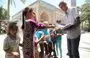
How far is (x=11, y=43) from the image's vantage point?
15.6 feet

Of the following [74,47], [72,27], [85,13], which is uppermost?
[85,13]

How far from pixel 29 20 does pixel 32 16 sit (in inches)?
6.1

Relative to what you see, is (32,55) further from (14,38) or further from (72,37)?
(72,37)

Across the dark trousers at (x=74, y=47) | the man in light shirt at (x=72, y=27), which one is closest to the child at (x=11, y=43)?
the man in light shirt at (x=72, y=27)

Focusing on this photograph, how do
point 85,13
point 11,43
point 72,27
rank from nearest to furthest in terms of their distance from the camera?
1. point 11,43
2. point 72,27
3. point 85,13

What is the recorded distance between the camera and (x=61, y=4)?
20.5 feet

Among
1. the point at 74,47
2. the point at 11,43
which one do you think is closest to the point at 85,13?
the point at 74,47

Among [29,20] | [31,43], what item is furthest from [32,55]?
[29,20]

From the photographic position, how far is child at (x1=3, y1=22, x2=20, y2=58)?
4691 millimetres

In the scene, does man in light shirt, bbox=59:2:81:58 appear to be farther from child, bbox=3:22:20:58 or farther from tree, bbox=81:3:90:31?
tree, bbox=81:3:90:31

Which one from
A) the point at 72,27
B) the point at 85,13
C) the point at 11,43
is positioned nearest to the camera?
the point at 11,43

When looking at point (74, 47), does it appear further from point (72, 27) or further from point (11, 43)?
point (11, 43)

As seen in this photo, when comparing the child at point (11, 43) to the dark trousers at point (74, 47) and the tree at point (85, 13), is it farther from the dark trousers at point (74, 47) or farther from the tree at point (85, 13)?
the tree at point (85, 13)

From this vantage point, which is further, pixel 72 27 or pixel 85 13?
pixel 85 13
